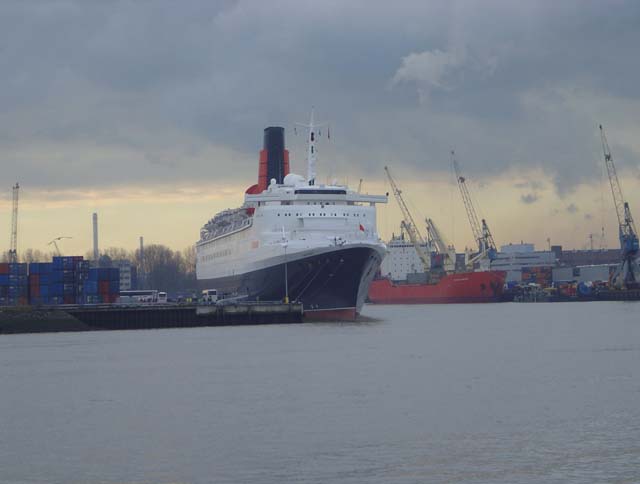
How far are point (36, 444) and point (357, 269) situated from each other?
44.1 meters

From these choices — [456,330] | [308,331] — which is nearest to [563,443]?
[308,331]

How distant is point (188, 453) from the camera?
22438mm

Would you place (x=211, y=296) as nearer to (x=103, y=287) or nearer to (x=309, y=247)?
(x=103, y=287)

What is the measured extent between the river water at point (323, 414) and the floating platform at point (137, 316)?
1596 cm

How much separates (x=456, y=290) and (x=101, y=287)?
7556 centimetres

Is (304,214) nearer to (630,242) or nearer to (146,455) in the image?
(146,455)

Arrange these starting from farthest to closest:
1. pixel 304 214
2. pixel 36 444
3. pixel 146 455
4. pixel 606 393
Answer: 1. pixel 304 214
2. pixel 606 393
3. pixel 36 444
4. pixel 146 455

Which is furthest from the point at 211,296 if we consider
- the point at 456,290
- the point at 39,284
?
the point at 456,290

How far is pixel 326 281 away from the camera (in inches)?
2618

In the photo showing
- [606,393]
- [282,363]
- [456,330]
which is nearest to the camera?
[606,393]

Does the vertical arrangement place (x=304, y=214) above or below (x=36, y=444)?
above

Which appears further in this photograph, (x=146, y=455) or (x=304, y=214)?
(x=304, y=214)

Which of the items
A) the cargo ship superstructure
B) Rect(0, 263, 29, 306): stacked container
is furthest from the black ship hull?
the cargo ship superstructure

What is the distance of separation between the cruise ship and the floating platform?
200cm
